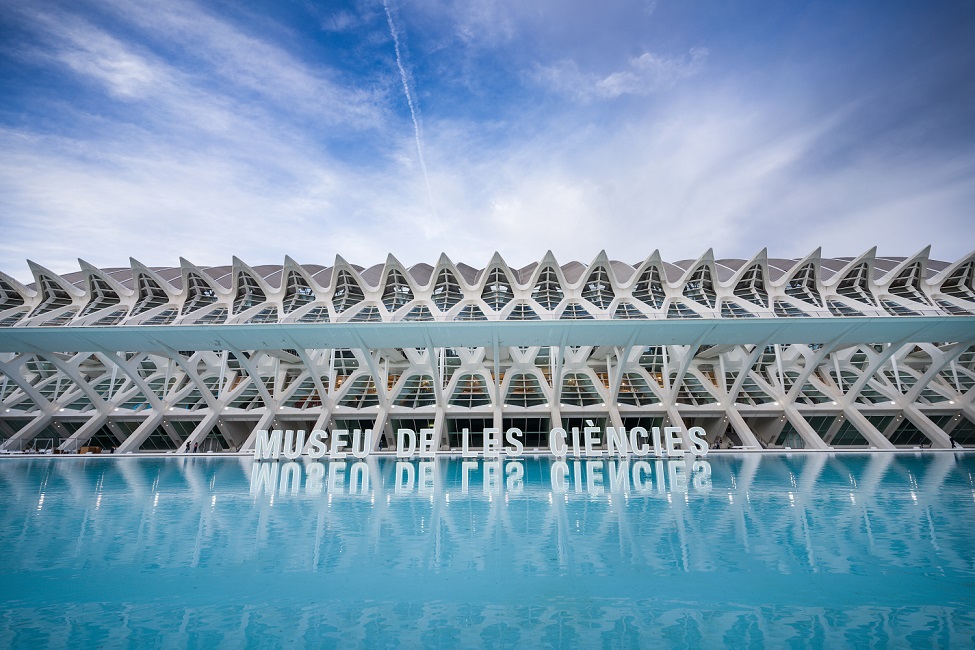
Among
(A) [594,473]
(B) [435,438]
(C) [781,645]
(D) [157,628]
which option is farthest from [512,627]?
(B) [435,438]

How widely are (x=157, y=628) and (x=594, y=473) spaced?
44.5ft

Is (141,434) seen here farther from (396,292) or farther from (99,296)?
(396,292)

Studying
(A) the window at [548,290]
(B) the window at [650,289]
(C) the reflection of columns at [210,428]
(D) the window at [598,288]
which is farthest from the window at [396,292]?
(B) the window at [650,289]

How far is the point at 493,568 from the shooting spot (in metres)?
5.80

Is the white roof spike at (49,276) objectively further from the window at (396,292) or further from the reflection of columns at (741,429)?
the reflection of columns at (741,429)

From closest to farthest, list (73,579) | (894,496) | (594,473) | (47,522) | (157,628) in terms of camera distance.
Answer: (157,628) < (73,579) < (47,522) < (894,496) < (594,473)

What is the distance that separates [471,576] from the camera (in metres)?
5.51

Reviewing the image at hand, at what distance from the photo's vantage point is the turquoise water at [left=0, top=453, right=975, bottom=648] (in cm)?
407

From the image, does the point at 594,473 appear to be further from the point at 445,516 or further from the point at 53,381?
the point at 53,381

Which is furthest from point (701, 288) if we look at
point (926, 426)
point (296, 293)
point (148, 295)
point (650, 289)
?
point (148, 295)

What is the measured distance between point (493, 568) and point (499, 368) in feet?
79.4

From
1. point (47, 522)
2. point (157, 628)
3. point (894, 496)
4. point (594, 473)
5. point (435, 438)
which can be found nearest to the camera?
point (157, 628)

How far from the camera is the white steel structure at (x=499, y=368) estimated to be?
27109 mm

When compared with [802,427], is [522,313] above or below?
above
